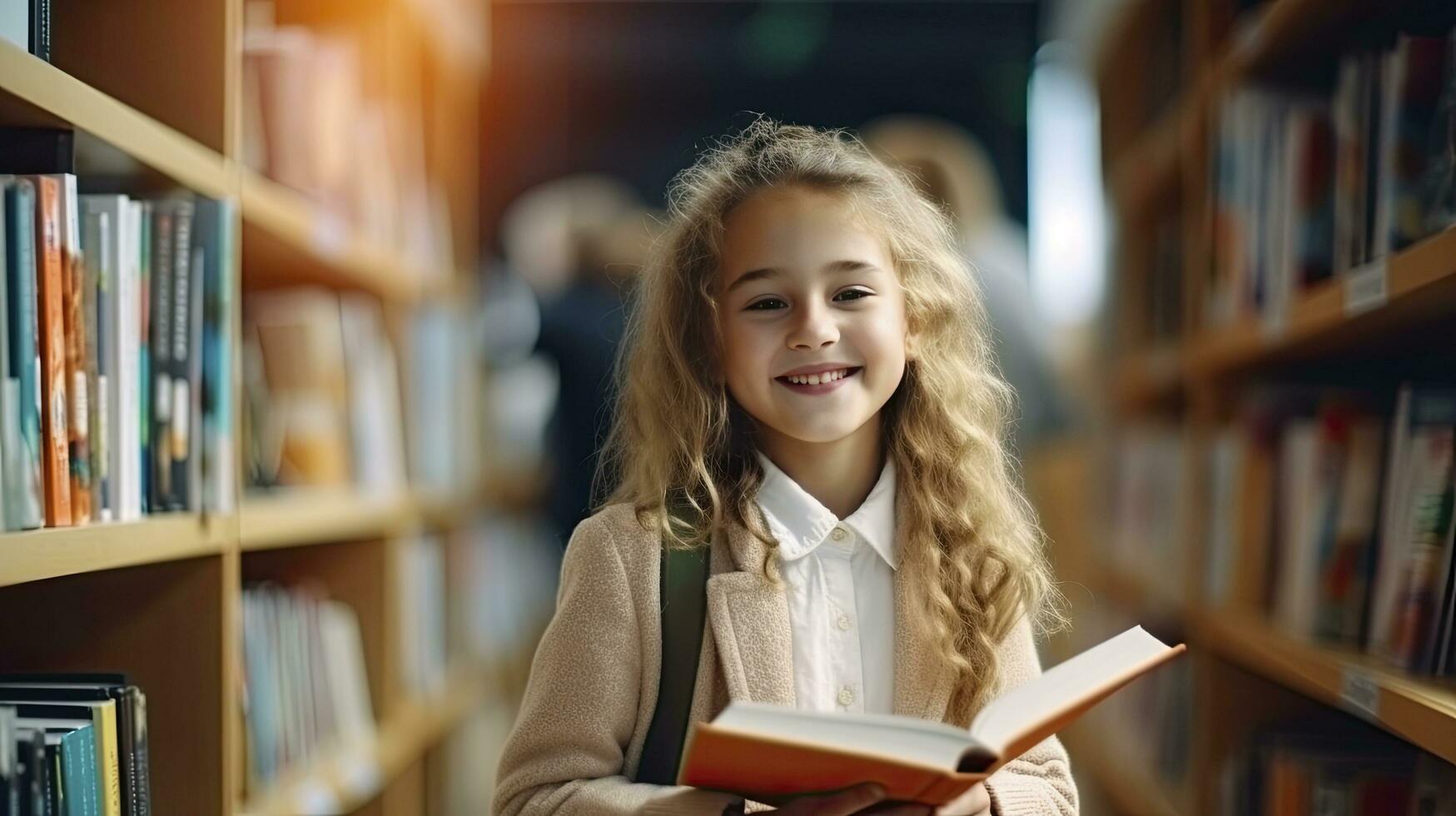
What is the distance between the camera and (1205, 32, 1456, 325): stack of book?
1303 millimetres

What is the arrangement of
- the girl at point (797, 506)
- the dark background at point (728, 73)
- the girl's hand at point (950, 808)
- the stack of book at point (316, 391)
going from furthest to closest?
the dark background at point (728, 73), the stack of book at point (316, 391), the girl at point (797, 506), the girl's hand at point (950, 808)

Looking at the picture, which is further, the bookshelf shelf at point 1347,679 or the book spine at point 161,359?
the book spine at point 161,359

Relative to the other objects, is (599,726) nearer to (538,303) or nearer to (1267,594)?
(1267,594)

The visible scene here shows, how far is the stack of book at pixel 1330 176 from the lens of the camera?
4.27 feet

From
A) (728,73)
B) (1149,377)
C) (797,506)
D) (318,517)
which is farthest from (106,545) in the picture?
(728,73)

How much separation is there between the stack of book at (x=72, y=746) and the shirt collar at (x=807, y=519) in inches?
23.6

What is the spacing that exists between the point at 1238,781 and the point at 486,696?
5.75 feet

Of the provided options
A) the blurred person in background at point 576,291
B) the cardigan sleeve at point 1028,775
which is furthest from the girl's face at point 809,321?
the blurred person in background at point 576,291

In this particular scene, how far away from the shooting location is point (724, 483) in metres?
1.09

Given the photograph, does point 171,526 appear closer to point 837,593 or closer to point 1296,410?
point 837,593

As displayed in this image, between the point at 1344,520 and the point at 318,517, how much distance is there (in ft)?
4.37

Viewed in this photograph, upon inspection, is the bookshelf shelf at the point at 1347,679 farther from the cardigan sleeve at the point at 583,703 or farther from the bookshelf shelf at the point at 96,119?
the bookshelf shelf at the point at 96,119

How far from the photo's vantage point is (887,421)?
3.75 ft

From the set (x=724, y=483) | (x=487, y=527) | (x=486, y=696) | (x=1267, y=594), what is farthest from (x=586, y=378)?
(x=724, y=483)
